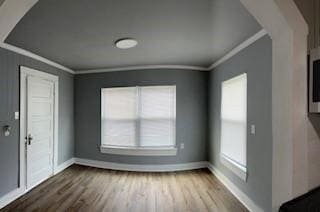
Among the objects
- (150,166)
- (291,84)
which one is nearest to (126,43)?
(291,84)

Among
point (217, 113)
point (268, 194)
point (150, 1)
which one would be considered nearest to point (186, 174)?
point (217, 113)

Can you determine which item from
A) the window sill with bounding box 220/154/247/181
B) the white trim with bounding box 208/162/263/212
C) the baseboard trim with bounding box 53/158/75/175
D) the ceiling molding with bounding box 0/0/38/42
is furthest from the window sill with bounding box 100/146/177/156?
the ceiling molding with bounding box 0/0/38/42

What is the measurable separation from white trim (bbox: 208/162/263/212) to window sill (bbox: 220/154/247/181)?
0.80 feet

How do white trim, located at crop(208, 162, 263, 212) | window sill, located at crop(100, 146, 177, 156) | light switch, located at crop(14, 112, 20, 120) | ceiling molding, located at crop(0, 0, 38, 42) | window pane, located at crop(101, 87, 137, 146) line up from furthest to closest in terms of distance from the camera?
window pane, located at crop(101, 87, 137, 146)
window sill, located at crop(100, 146, 177, 156)
light switch, located at crop(14, 112, 20, 120)
white trim, located at crop(208, 162, 263, 212)
ceiling molding, located at crop(0, 0, 38, 42)

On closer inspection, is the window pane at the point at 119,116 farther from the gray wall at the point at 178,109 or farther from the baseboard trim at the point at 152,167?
the baseboard trim at the point at 152,167

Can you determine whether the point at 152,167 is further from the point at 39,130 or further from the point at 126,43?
the point at 126,43

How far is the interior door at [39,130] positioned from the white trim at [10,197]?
0.21 metres

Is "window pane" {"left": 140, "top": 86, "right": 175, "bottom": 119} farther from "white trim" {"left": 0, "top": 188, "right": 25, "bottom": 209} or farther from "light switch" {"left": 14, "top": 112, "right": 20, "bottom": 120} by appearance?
"white trim" {"left": 0, "top": 188, "right": 25, "bottom": 209}

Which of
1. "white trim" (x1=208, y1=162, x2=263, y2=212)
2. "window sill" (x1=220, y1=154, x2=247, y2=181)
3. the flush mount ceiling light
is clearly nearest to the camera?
"white trim" (x1=208, y1=162, x2=263, y2=212)

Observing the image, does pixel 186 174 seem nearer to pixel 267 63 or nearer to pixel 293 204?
pixel 267 63

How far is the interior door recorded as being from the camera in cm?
327

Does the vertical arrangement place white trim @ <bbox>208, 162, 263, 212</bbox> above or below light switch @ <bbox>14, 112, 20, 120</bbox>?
below

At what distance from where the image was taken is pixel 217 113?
12.6 ft

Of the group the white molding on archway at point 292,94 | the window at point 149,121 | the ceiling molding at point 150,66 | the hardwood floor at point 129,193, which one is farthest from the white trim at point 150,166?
the white molding on archway at point 292,94
